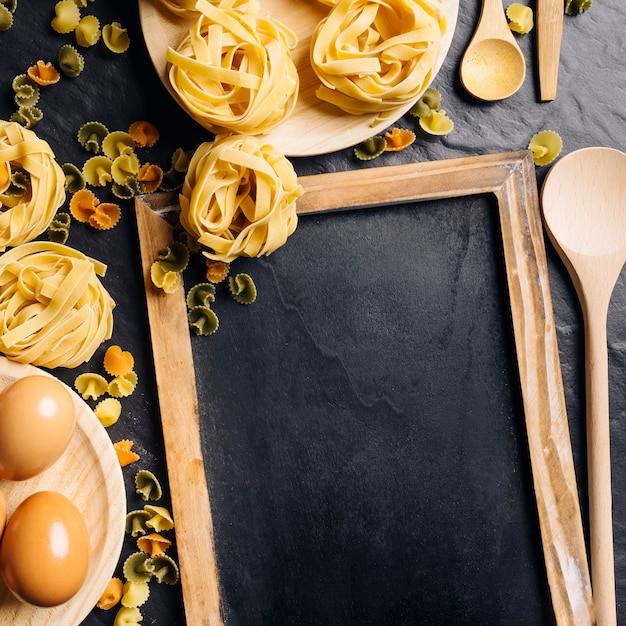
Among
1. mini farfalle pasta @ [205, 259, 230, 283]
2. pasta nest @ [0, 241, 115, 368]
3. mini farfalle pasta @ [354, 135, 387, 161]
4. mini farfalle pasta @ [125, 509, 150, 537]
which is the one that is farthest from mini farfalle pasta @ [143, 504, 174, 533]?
mini farfalle pasta @ [354, 135, 387, 161]

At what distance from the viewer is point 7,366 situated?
3.13ft

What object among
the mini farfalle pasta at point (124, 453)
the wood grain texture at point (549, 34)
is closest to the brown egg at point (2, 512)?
the mini farfalle pasta at point (124, 453)

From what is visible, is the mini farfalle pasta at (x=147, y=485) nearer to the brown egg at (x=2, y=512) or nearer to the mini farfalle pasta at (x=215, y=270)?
the brown egg at (x=2, y=512)

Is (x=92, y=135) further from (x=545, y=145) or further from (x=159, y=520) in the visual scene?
(x=545, y=145)

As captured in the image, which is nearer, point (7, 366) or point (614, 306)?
point (7, 366)

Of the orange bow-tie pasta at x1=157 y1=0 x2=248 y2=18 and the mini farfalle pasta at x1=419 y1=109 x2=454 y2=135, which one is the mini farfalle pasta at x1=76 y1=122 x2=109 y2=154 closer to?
the orange bow-tie pasta at x1=157 y1=0 x2=248 y2=18

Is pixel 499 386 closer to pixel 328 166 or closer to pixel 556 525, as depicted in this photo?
pixel 556 525

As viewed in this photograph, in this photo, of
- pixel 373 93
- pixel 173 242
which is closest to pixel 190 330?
pixel 173 242

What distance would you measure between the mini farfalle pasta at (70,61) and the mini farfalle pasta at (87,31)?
0.02 metres

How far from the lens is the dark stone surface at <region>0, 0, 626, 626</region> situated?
1.06 metres

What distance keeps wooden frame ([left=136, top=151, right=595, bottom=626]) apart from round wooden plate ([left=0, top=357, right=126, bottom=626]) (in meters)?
0.10

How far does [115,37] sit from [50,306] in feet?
1.42

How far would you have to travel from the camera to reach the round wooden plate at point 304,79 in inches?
38.4

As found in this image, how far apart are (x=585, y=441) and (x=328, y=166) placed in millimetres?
613
